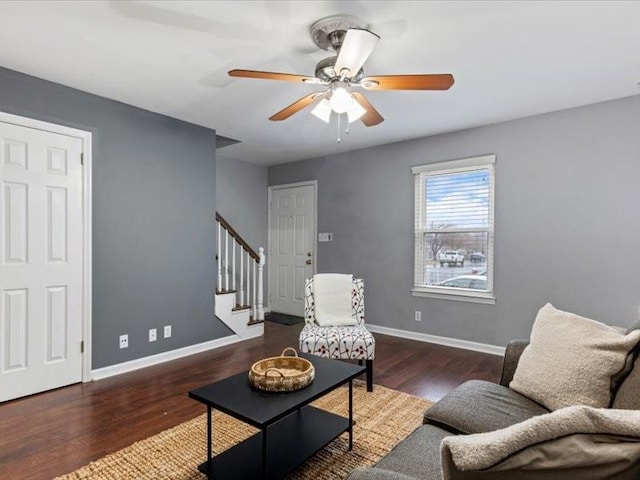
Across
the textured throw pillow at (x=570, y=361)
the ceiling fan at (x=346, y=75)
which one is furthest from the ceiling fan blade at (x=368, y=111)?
the textured throw pillow at (x=570, y=361)

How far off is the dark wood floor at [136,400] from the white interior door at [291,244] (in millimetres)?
1565

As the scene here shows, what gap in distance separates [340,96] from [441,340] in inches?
123

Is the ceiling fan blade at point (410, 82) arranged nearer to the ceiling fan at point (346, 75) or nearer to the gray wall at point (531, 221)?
the ceiling fan at point (346, 75)

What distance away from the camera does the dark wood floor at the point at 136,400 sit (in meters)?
2.12

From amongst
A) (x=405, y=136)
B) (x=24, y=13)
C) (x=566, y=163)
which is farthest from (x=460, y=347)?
(x=24, y=13)

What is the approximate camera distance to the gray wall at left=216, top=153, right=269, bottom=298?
5.49 metres

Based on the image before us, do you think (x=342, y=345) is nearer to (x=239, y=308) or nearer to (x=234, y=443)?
(x=234, y=443)

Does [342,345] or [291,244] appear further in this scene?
[291,244]

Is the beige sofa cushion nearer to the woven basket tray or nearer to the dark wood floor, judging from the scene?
the woven basket tray

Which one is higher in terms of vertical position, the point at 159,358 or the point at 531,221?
the point at 531,221

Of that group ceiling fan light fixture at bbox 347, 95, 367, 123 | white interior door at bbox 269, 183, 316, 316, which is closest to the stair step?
white interior door at bbox 269, 183, 316, 316

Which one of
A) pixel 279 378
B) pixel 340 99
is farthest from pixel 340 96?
pixel 279 378

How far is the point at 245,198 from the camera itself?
19.0ft

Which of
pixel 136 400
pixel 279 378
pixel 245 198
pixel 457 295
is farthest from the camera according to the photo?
pixel 245 198
